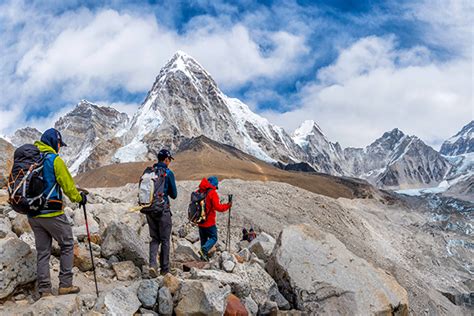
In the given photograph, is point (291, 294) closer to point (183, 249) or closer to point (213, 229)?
point (213, 229)

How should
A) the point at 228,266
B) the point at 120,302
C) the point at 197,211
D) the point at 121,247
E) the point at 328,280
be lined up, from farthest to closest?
the point at 197,211 → the point at 121,247 → the point at 228,266 → the point at 328,280 → the point at 120,302

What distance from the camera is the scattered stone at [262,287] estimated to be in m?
7.54

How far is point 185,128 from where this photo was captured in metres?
124

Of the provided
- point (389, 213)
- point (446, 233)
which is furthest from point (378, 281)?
point (389, 213)

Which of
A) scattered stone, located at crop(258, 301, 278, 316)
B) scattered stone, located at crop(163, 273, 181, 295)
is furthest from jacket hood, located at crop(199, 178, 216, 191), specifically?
scattered stone, located at crop(163, 273, 181, 295)

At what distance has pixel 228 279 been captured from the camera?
7.20m

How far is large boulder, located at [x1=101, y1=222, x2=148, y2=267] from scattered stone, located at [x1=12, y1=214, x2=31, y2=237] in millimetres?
1762

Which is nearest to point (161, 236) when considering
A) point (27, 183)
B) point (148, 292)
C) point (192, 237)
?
point (148, 292)

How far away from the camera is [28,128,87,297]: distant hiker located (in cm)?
568

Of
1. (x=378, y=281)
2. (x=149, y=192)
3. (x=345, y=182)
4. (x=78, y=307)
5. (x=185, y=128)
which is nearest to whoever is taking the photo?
(x=78, y=307)

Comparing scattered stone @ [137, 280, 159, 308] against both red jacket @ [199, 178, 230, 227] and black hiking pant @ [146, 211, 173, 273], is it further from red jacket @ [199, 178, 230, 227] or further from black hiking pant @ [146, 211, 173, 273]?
red jacket @ [199, 178, 230, 227]

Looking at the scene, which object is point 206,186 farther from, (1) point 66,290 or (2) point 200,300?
(1) point 66,290

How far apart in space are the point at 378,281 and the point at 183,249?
4.45 m

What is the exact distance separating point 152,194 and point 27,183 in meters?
2.23
